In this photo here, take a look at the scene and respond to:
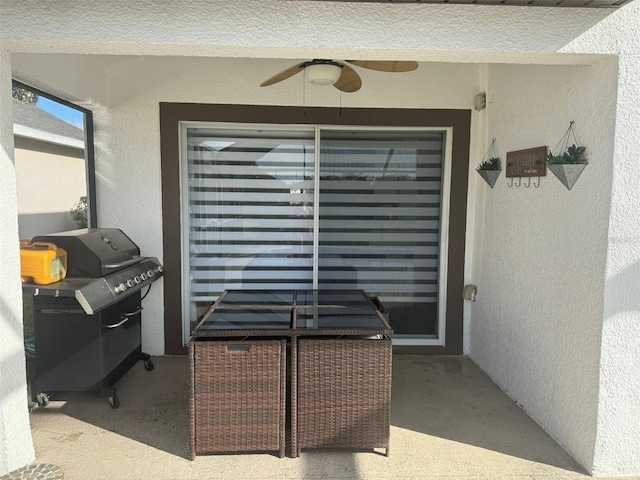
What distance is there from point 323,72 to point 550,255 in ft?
6.61

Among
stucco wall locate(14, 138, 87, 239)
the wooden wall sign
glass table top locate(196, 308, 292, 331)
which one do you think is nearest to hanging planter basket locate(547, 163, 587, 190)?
the wooden wall sign

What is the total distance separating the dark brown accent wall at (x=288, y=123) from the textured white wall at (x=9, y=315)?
1799mm

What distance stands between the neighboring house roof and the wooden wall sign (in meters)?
3.72

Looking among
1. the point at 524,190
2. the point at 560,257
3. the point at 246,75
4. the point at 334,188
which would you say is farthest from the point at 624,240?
the point at 246,75

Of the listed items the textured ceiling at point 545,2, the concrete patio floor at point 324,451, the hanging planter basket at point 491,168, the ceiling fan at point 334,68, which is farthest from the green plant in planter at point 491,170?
the concrete patio floor at point 324,451

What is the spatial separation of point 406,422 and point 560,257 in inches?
62.2

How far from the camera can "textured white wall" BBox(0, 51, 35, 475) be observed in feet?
7.94

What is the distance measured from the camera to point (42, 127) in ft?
11.7

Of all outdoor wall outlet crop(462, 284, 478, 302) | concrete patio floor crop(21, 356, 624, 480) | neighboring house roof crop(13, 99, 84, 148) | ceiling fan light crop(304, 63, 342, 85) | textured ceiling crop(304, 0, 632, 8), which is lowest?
concrete patio floor crop(21, 356, 624, 480)

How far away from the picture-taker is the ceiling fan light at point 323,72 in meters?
3.07

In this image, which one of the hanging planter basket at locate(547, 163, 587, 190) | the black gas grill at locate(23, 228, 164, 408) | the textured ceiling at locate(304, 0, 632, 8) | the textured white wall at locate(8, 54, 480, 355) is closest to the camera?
the textured ceiling at locate(304, 0, 632, 8)

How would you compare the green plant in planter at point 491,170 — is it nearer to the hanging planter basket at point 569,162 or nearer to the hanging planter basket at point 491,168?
the hanging planter basket at point 491,168

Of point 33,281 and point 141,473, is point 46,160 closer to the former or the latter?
point 33,281

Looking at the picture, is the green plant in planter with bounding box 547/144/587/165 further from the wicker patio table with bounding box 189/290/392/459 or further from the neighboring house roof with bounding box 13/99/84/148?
the neighboring house roof with bounding box 13/99/84/148
